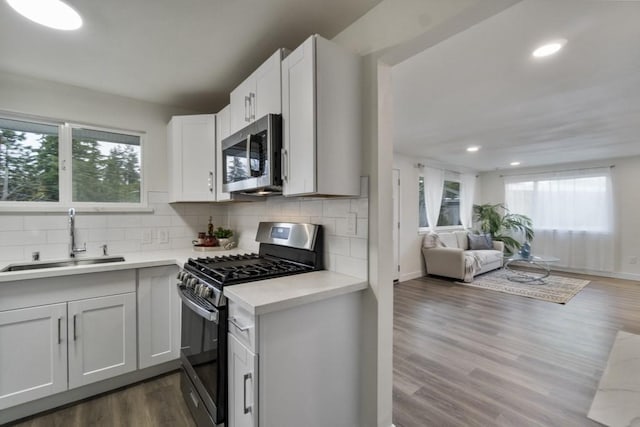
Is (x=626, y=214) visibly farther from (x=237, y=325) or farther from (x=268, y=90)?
(x=237, y=325)

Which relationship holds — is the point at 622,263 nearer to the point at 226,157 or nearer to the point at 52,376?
the point at 226,157

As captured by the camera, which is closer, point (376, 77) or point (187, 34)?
point (376, 77)

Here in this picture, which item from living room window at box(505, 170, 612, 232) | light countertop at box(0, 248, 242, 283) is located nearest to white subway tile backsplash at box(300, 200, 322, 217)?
light countertop at box(0, 248, 242, 283)

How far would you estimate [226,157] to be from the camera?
210 cm

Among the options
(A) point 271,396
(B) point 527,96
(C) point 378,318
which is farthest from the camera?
(B) point 527,96

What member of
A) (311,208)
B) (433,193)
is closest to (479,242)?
(433,193)

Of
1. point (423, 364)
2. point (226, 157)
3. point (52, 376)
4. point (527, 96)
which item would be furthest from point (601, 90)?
point (52, 376)

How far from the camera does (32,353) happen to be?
1711 millimetres

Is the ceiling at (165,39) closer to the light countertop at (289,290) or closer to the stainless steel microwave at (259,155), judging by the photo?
the stainless steel microwave at (259,155)

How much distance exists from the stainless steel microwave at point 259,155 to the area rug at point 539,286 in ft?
14.9

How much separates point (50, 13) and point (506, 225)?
7.94 meters

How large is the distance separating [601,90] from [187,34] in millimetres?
3380

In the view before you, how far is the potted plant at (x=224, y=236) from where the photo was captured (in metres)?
2.71

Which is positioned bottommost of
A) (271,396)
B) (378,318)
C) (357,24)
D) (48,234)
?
(271,396)
